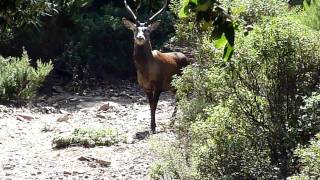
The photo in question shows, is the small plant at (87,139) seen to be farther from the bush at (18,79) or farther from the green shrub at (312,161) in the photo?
the green shrub at (312,161)

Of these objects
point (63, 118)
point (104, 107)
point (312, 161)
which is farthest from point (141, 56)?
point (312, 161)

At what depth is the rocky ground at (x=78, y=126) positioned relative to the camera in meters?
6.98

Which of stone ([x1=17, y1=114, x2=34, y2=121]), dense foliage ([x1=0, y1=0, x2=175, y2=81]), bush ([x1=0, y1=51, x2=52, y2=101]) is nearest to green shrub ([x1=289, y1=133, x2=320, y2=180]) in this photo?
stone ([x1=17, y1=114, x2=34, y2=121])

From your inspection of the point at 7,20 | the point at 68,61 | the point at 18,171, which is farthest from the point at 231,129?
the point at 68,61

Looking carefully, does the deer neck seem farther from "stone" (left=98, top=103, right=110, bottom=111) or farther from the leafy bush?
the leafy bush

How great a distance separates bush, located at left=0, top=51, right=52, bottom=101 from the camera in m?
10.9

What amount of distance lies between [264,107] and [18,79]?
680 cm

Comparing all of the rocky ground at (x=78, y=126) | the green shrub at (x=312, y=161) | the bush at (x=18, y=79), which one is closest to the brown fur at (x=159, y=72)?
the rocky ground at (x=78, y=126)

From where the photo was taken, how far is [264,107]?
200 inches

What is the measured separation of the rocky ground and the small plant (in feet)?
0.34

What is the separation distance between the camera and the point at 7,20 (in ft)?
10.4

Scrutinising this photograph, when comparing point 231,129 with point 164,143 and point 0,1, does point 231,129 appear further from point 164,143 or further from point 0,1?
point 0,1

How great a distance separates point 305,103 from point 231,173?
0.77 m

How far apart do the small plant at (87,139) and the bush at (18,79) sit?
294 centimetres
